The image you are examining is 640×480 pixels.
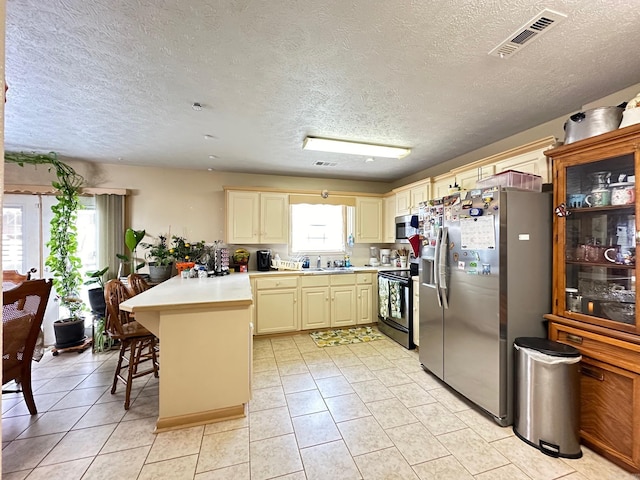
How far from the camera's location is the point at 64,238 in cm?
365

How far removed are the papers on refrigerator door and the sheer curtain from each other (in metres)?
4.31

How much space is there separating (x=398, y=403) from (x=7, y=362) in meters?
3.00

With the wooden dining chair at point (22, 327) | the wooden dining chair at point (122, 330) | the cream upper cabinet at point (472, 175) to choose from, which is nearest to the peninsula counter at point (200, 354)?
the wooden dining chair at point (122, 330)

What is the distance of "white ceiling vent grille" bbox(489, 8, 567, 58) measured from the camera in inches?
59.1

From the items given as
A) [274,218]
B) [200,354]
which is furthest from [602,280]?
[274,218]

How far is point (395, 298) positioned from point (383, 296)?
0.31 metres

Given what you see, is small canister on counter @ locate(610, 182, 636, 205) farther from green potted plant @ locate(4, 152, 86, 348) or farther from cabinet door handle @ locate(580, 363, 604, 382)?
green potted plant @ locate(4, 152, 86, 348)

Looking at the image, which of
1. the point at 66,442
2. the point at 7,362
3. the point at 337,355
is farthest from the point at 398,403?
the point at 7,362

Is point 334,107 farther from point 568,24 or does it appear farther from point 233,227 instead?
point 233,227

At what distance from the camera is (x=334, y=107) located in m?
2.43

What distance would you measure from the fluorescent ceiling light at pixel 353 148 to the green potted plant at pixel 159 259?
244 cm

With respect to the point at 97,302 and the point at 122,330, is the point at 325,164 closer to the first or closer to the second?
the point at 122,330

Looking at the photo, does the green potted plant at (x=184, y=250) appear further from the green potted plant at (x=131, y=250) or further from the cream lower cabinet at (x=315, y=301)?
the cream lower cabinet at (x=315, y=301)

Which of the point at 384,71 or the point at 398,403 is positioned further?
the point at 398,403
